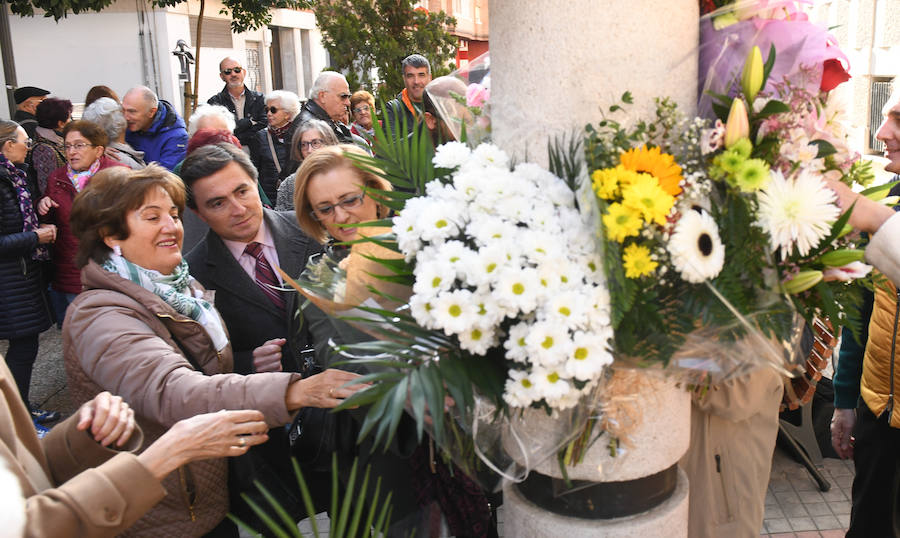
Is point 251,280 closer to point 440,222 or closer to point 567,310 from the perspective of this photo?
point 440,222

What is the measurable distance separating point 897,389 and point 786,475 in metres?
1.61

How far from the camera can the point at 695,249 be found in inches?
54.7

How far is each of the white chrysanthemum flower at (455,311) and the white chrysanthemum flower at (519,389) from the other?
13 cm

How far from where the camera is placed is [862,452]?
282cm

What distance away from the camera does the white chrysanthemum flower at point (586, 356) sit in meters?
1.37

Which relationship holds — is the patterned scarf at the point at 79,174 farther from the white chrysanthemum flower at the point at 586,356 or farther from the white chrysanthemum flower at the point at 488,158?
the white chrysanthemum flower at the point at 586,356

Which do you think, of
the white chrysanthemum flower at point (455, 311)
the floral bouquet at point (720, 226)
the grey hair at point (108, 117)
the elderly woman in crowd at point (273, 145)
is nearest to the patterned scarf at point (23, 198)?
the grey hair at point (108, 117)

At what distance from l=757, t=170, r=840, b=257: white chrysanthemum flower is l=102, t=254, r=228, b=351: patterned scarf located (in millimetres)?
1674

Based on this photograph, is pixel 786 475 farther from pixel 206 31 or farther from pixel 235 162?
pixel 206 31

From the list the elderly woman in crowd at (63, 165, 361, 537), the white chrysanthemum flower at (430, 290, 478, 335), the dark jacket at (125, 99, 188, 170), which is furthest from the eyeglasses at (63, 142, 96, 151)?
the white chrysanthemum flower at (430, 290, 478, 335)

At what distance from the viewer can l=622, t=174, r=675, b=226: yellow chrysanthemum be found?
1366 millimetres

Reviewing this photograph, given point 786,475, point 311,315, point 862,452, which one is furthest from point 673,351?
point 786,475

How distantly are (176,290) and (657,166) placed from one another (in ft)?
5.29

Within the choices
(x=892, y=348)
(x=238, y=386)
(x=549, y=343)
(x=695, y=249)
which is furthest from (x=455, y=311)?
(x=892, y=348)
